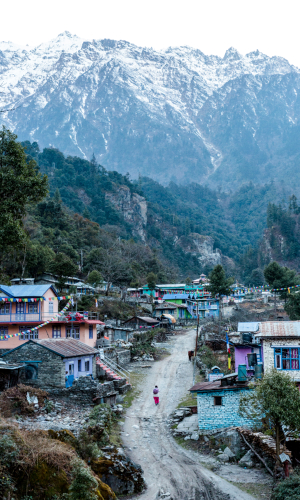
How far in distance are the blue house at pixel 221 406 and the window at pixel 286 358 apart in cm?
380

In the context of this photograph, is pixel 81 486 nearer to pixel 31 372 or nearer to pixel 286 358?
pixel 31 372

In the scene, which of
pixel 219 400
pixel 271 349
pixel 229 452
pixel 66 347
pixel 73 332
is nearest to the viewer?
pixel 229 452

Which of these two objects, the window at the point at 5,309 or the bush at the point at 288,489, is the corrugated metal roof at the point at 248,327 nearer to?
the bush at the point at 288,489

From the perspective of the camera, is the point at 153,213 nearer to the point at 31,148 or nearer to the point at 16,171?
the point at 31,148

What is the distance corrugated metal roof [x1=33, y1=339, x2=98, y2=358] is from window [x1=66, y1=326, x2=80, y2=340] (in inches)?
203

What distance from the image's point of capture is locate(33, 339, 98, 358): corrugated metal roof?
2777 cm

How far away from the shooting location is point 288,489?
55.1ft

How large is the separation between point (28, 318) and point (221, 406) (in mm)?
19266

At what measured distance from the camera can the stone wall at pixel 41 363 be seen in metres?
27.1

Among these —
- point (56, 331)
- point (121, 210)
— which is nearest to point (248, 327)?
point (56, 331)

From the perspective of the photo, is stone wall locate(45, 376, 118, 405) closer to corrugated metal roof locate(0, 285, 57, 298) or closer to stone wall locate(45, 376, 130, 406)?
stone wall locate(45, 376, 130, 406)

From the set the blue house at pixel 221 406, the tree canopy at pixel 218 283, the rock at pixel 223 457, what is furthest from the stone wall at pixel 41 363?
the tree canopy at pixel 218 283

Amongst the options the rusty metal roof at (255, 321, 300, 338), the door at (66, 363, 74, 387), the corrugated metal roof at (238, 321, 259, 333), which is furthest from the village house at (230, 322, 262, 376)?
the door at (66, 363, 74, 387)

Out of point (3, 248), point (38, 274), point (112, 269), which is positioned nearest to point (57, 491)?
point (3, 248)
